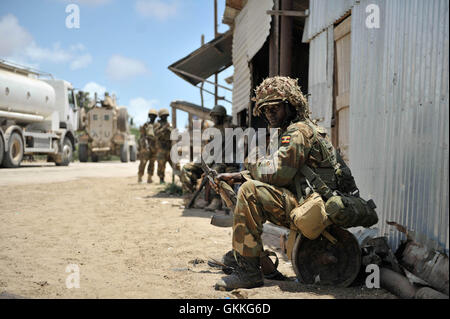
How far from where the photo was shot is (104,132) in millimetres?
22562

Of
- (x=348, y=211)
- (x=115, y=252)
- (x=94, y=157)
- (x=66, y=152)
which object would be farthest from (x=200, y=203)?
(x=94, y=157)

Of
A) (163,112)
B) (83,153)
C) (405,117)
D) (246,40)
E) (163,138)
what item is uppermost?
(246,40)

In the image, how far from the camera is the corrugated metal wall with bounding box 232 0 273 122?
6.64 meters

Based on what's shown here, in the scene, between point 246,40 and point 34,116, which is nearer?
point 246,40

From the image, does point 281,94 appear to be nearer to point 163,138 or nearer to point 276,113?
point 276,113

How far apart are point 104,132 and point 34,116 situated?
321 inches

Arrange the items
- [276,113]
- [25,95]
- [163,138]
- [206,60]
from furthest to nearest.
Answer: [25,95] → [163,138] → [206,60] → [276,113]

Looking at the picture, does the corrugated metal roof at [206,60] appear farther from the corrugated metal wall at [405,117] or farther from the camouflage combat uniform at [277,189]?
the camouflage combat uniform at [277,189]

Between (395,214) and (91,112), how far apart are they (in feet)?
72.0

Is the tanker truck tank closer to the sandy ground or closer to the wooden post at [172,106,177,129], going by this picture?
the wooden post at [172,106,177,129]

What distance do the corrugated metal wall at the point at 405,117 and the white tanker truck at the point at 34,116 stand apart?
12227mm

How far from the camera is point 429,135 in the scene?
2352 mm
